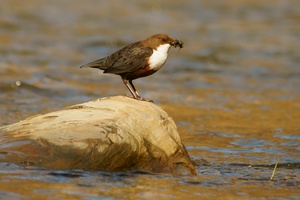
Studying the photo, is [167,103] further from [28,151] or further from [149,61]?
[28,151]

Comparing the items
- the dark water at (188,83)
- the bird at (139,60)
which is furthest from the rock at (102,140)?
the bird at (139,60)

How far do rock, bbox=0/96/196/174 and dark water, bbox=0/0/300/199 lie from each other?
137 mm

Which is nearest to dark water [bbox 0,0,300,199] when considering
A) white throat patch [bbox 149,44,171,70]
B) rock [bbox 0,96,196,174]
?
rock [bbox 0,96,196,174]

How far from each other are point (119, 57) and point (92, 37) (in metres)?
10.2

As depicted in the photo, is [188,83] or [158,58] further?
[188,83]

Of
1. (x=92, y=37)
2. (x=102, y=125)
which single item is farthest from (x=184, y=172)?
(x=92, y=37)

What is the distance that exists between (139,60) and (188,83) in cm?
623

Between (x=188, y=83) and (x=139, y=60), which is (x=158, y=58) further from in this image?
(x=188, y=83)

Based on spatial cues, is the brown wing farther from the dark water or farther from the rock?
the dark water

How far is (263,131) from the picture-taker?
9.61m

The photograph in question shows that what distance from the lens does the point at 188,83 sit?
13219mm

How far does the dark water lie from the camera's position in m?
6.01

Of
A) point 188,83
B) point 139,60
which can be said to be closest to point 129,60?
point 139,60

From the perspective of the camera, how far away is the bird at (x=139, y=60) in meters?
7.02
